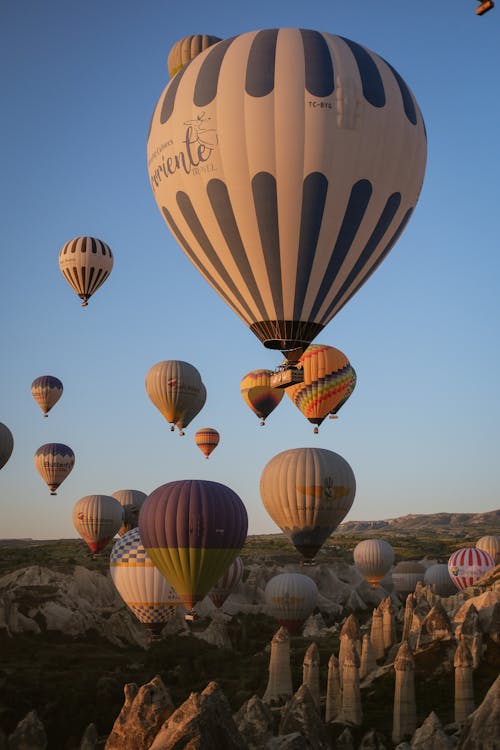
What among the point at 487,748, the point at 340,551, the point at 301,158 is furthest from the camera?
the point at 340,551

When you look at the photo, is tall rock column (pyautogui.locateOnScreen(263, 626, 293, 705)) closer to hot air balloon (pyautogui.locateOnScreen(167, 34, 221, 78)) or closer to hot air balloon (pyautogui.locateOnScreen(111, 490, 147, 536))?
hot air balloon (pyautogui.locateOnScreen(167, 34, 221, 78))

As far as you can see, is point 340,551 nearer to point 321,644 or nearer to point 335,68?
point 321,644

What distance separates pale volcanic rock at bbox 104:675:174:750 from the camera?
34.5m

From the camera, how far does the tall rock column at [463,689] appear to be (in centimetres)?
4338

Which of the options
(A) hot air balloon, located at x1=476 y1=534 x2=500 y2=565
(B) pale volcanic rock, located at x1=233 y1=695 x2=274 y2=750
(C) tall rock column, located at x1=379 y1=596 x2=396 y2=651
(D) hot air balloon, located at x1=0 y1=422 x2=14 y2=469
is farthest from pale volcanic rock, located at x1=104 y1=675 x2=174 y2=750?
(A) hot air balloon, located at x1=476 y1=534 x2=500 y2=565

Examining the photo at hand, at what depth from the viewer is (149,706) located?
35.5m

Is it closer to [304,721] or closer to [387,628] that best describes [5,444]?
[387,628]

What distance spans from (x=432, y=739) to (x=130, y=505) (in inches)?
2663

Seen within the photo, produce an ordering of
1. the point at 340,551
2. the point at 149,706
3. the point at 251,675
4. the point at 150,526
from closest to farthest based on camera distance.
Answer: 1. the point at 149,706
2. the point at 150,526
3. the point at 251,675
4. the point at 340,551

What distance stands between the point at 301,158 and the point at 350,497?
114ft

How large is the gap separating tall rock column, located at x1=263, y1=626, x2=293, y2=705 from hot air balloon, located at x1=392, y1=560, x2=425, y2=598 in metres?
61.2

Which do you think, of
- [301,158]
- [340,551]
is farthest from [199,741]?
[340,551]

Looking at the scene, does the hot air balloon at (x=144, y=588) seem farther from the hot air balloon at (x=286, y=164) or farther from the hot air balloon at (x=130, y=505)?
the hot air balloon at (x=130, y=505)

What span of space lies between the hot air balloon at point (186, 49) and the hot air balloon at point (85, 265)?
33.5 metres
